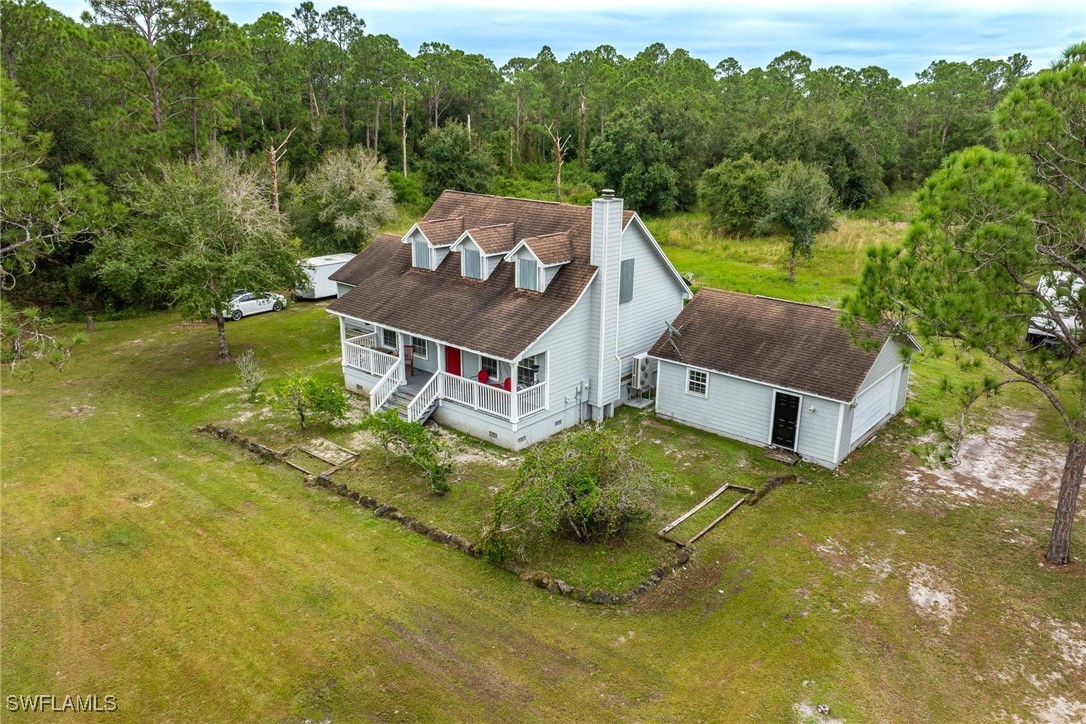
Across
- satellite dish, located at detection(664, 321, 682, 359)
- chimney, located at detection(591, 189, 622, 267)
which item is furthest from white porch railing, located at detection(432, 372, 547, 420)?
satellite dish, located at detection(664, 321, 682, 359)

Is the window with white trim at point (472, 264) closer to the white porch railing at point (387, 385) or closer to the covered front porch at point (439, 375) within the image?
the covered front porch at point (439, 375)

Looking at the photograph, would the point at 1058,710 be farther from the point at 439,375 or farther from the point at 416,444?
the point at 439,375

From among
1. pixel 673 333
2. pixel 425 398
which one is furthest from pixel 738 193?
pixel 425 398

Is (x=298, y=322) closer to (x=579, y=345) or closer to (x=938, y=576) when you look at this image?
(x=579, y=345)

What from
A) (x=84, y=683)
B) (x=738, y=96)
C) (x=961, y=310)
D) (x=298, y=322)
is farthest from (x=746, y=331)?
(x=738, y=96)

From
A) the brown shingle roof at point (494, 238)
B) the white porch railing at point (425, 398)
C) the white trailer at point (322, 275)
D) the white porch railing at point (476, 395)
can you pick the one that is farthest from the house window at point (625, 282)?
the white trailer at point (322, 275)

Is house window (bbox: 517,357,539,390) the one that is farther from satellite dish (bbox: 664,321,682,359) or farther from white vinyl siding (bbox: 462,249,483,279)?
satellite dish (bbox: 664,321,682,359)
